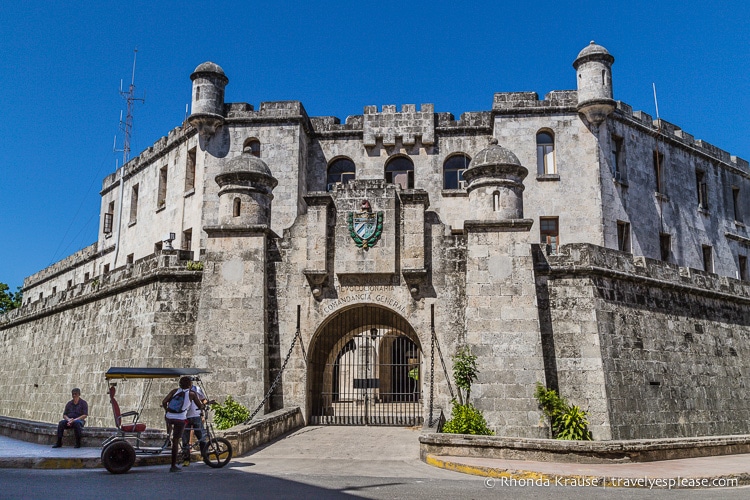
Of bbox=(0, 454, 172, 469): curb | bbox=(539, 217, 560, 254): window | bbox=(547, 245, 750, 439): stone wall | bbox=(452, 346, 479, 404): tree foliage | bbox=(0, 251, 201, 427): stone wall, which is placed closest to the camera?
bbox=(0, 454, 172, 469): curb

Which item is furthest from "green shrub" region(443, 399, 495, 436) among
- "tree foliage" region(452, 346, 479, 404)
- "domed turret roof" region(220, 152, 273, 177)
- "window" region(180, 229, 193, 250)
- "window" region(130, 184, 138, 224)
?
"window" region(130, 184, 138, 224)

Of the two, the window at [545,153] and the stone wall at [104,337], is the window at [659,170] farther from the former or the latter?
the stone wall at [104,337]

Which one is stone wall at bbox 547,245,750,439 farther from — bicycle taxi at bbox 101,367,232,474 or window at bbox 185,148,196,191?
window at bbox 185,148,196,191

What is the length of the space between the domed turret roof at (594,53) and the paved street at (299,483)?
19.0 meters

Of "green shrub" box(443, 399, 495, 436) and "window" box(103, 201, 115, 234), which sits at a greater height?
"window" box(103, 201, 115, 234)

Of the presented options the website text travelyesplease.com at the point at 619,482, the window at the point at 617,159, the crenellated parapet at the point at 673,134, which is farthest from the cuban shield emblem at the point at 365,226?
the crenellated parapet at the point at 673,134

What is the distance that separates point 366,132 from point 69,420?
58.6ft

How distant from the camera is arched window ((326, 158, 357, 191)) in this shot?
94.2ft

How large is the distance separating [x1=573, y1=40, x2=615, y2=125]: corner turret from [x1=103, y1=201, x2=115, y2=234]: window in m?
24.6

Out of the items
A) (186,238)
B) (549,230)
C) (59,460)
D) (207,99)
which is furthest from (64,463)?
(549,230)

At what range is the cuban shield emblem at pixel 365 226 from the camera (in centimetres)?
1727

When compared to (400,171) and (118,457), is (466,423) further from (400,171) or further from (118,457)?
(400,171)

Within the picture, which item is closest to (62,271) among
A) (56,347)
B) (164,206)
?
(164,206)

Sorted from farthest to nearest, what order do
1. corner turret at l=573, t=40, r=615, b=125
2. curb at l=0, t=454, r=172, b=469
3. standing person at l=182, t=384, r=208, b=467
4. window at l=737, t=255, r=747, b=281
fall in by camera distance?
1. window at l=737, t=255, r=747, b=281
2. corner turret at l=573, t=40, r=615, b=125
3. curb at l=0, t=454, r=172, b=469
4. standing person at l=182, t=384, r=208, b=467
